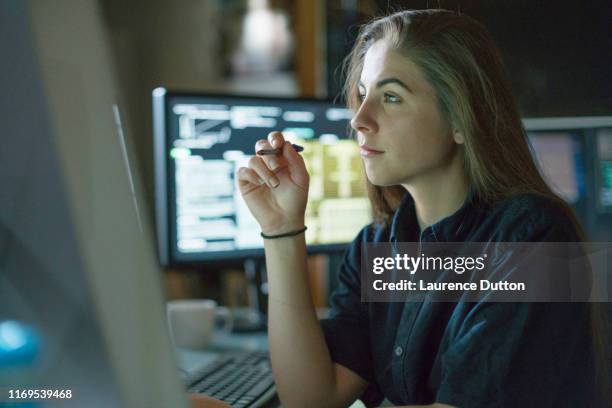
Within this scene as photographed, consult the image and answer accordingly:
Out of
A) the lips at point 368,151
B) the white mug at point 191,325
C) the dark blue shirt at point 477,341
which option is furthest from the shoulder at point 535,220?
the white mug at point 191,325

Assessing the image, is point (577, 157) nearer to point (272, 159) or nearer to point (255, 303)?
point (272, 159)

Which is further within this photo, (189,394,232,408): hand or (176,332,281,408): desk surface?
(176,332,281,408): desk surface

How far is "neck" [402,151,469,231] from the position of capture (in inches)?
29.1

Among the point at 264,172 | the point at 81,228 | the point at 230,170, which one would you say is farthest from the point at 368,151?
the point at 230,170

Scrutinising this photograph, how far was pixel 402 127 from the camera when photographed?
71 centimetres

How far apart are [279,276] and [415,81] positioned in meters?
0.26

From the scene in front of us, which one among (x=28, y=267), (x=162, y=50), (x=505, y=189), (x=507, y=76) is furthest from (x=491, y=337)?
(x=162, y=50)

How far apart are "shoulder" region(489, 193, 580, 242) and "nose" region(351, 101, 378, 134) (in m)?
0.15

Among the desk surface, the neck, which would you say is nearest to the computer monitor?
the neck

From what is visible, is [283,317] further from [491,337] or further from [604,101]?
[604,101]

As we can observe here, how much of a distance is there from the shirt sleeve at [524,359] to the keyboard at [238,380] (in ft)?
0.89

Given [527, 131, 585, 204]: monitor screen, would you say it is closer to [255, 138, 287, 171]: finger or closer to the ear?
the ear

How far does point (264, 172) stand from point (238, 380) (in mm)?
279

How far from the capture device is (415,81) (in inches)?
28.0
